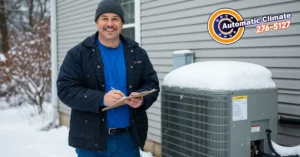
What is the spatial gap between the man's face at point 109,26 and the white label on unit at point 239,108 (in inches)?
39.8

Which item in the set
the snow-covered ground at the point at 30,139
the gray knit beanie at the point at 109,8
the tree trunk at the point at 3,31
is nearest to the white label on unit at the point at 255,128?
the gray knit beanie at the point at 109,8

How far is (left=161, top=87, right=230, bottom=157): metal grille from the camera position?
218cm

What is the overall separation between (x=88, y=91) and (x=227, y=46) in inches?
75.0

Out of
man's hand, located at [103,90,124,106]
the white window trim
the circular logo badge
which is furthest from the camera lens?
the white window trim

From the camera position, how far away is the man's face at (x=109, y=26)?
252 centimetres

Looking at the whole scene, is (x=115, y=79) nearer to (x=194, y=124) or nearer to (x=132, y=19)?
(x=194, y=124)

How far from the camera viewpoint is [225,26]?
12.1 feet

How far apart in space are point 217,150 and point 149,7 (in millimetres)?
→ 3401

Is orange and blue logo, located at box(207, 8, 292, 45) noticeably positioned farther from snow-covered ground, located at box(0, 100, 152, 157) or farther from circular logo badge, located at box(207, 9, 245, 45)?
snow-covered ground, located at box(0, 100, 152, 157)

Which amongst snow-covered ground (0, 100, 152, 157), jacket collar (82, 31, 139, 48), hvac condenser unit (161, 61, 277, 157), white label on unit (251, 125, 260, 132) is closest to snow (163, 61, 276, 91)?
hvac condenser unit (161, 61, 277, 157)

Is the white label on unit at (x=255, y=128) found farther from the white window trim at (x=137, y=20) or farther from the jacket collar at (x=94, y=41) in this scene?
the white window trim at (x=137, y=20)

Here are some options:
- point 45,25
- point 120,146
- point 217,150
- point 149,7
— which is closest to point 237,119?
point 217,150

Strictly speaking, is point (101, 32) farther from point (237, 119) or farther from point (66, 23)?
point (66, 23)

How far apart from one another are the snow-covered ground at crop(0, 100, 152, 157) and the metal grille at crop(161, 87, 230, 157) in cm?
269
